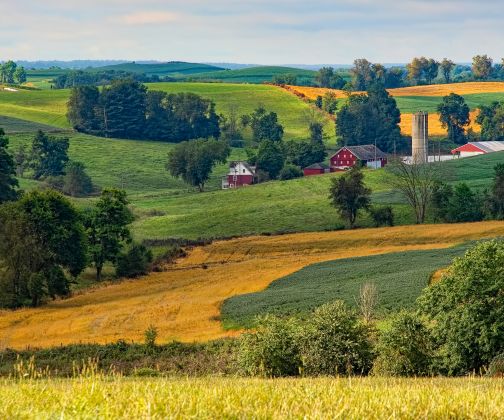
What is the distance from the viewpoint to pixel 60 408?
12.9 metres

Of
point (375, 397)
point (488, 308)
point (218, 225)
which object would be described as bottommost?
point (218, 225)

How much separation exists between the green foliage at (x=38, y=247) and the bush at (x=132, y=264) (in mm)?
4337

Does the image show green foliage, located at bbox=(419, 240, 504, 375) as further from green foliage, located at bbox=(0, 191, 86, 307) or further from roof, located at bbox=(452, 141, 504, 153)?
roof, located at bbox=(452, 141, 504, 153)

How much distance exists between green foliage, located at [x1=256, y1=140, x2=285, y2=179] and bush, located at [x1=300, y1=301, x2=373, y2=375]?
135m

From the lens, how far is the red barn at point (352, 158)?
609 ft

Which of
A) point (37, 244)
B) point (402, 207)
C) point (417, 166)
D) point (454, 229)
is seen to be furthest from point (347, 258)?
point (417, 166)

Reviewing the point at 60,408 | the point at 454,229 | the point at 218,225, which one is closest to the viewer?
the point at 60,408

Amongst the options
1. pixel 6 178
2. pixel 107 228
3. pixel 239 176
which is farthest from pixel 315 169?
pixel 107 228

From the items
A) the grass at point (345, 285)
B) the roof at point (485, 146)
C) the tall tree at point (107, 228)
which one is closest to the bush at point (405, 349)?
the grass at point (345, 285)

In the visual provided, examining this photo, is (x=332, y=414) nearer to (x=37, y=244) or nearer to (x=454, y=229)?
(x=37, y=244)

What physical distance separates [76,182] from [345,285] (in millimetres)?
97060

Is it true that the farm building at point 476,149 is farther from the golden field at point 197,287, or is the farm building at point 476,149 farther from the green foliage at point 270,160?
the golden field at point 197,287

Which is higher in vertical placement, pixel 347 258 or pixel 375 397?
pixel 375 397

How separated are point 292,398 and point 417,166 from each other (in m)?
117
